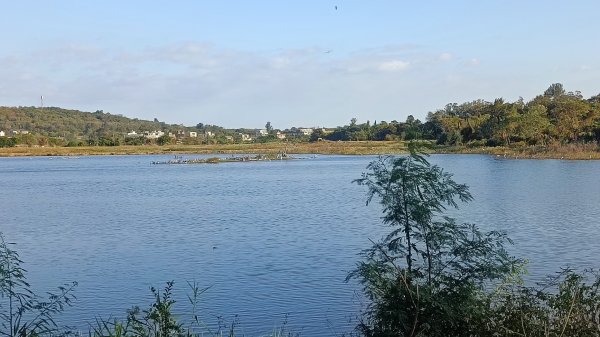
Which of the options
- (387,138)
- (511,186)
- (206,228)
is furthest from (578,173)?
(387,138)

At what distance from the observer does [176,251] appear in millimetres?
20844

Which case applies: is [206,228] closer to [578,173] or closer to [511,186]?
[511,186]

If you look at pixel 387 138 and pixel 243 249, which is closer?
pixel 243 249

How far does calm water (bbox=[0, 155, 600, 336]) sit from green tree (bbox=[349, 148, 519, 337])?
3471 mm

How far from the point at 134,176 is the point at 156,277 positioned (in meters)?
47.1

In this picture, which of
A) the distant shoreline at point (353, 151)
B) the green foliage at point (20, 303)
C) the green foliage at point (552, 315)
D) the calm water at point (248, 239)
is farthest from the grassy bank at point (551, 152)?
the green foliage at point (20, 303)

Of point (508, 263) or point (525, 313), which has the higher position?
point (508, 263)

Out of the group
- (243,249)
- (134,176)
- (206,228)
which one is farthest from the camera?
(134,176)

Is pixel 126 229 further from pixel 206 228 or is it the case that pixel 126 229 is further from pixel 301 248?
pixel 301 248

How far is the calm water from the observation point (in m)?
14.3

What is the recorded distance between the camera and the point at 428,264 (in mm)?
9312

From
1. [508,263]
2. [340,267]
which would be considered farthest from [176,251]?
[508,263]

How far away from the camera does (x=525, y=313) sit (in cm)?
890

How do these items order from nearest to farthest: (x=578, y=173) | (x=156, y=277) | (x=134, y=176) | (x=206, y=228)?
(x=156, y=277)
(x=206, y=228)
(x=578, y=173)
(x=134, y=176)
